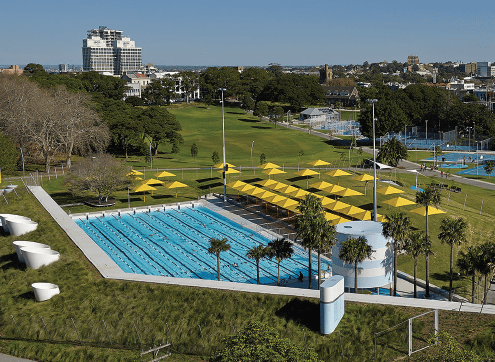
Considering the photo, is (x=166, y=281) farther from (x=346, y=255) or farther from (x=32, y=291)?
(x=346, y=255)

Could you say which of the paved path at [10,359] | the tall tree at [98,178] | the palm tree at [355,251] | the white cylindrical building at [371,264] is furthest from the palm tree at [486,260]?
the tall tree at [98,178]

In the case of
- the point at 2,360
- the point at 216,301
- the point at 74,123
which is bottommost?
the point at 2,360

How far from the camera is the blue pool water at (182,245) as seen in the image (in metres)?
41.6

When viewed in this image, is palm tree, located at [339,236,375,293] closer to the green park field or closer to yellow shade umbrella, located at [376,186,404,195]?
the green park field

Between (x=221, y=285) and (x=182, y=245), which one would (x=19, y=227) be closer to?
(x=182, y=245)

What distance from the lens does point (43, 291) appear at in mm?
33188

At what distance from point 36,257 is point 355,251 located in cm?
2123

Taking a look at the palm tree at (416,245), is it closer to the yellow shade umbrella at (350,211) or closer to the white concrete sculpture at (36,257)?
the yellow shade umbrella at (350,211)

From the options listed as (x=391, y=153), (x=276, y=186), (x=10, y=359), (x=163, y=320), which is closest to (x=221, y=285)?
(x=163, y=320)

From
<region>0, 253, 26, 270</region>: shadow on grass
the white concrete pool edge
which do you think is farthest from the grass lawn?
<region>0, 253, 26, 270</region>: shadow on grass

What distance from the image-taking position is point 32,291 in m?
34.6

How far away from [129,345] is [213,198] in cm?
3544

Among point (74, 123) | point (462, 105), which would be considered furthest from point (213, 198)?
point (462, 105)

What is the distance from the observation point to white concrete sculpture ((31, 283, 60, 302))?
109ft
